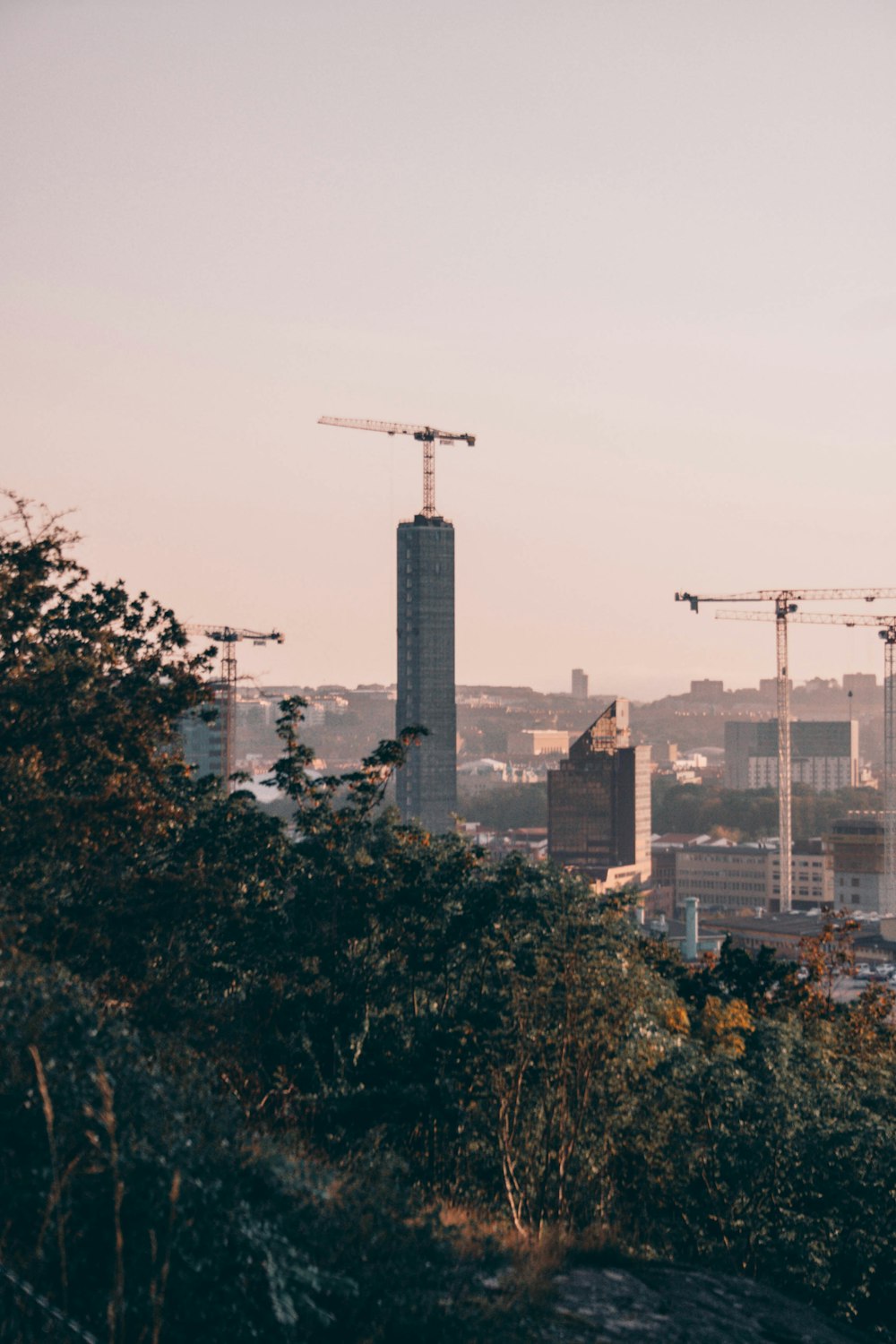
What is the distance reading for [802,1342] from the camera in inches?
470

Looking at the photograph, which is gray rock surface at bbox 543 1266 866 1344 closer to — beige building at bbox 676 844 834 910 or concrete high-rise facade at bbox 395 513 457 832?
concrete high-rise facade at bbox 395 513 457 832

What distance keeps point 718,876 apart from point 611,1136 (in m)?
121

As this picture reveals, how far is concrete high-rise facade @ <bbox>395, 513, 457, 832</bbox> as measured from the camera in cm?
13175

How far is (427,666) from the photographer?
138250mm

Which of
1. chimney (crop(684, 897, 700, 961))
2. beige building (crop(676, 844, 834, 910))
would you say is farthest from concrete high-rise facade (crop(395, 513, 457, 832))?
chimney (crop(684, 897, 700, 961))

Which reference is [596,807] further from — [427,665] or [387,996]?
[387,996]

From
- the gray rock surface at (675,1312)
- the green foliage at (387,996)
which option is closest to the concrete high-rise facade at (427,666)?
the green foliage at (387,996)

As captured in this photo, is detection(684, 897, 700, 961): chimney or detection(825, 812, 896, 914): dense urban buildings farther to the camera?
detection(825, 812, 896, 914): dense urban buildings

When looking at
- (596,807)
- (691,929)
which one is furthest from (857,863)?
(691,929)

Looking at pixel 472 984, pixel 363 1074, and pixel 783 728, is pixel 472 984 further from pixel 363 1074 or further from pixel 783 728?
pixel 783 728

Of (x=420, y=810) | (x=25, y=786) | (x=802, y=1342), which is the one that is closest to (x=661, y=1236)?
(x=802, y=1342)

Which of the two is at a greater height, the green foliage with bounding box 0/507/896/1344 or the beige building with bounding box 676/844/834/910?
the green foliage with bounding box 0/507/896/1344

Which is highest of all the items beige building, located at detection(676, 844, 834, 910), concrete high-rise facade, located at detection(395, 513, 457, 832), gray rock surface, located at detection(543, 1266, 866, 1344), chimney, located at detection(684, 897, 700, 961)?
concrete high-rise facade, located at detection(395, 513, 457, 832)

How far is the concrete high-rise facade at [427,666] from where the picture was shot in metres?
132
